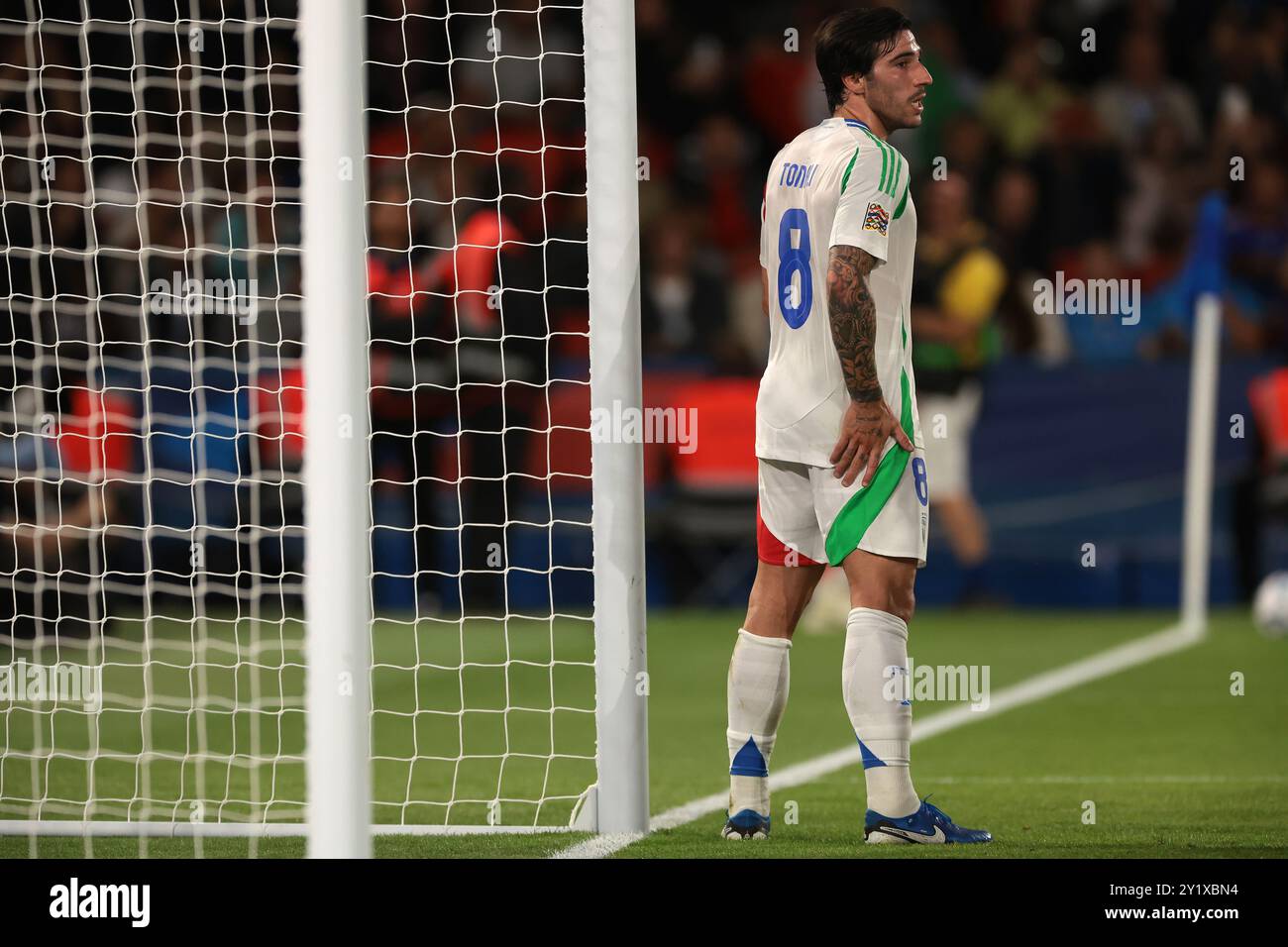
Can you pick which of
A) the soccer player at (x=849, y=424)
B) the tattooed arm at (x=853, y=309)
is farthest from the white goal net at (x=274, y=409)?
the tattooed arm at (x=853, y=309)

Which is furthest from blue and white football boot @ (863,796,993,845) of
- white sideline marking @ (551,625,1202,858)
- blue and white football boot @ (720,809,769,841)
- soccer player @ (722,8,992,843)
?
white sideline marking @ (551,625,1202,858)

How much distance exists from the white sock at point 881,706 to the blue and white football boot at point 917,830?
0.02 metres

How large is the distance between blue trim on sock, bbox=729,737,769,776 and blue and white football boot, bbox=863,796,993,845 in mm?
333

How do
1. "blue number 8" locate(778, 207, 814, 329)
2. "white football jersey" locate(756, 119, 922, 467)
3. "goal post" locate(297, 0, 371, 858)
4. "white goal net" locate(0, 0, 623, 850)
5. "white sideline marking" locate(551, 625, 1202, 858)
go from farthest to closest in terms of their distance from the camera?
"white goal net" locate(0, 0, 623, 850) → "white sideline marking" locate(551, 625, 1202, 858) → "blue number 8" locate(778, 207, 814, 329) → "white football jersey" locate(756, 119, 922, 467) → "goal post" locate(297, 0, 371, 858)

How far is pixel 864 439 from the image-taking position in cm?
489

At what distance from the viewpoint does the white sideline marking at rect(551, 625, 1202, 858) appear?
5.20 meters

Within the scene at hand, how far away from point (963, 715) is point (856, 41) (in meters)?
4.11

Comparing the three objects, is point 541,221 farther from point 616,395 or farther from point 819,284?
point 819,284

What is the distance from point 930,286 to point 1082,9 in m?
5.17

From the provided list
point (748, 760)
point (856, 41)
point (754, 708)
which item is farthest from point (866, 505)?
point (856, 41)

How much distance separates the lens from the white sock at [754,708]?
5125mm

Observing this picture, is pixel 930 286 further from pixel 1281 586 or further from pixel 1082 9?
pixel 1082 9

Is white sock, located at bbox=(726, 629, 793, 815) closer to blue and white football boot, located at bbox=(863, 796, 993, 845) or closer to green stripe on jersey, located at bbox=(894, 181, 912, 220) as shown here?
blue and white football boot, located at bbox=(863, 796, 993, 845)
